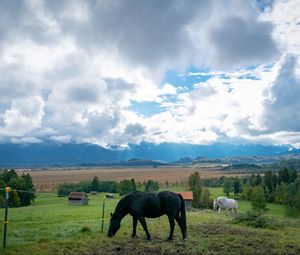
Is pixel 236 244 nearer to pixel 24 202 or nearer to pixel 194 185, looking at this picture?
pixel 24 202

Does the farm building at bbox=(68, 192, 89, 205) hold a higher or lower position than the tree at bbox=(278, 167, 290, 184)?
lower

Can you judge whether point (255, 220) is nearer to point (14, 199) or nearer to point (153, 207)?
point (153, 207)

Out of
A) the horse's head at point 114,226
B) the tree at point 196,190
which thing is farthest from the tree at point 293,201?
the horse's head at point 114,226

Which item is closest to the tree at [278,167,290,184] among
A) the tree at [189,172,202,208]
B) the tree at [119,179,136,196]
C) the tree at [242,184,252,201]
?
the tree at [242,184,252,201]

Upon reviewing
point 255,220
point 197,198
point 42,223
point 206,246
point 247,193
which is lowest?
point 247,193

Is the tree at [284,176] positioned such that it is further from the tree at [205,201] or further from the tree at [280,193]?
the tree at [205,201]

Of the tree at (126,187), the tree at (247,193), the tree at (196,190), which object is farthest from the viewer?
the tree at (126,187)

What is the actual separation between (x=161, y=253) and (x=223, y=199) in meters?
17.2

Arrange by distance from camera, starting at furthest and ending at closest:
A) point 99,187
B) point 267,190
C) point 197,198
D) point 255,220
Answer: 1. point 99,187
2. point 267,190
3. point 197,198
4. point 255,220

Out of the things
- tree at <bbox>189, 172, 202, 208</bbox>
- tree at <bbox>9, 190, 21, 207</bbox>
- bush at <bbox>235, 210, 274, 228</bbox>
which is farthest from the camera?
tree at <bbox>189, 172, 202, 208</bbox>

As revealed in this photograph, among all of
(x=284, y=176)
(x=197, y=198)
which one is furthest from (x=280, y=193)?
(x=197, y=198)

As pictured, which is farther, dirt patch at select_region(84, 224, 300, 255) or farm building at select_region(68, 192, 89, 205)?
farm building at select_region(68, 192, 89, 205)

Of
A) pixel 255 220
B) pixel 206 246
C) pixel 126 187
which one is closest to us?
pixel 206 246

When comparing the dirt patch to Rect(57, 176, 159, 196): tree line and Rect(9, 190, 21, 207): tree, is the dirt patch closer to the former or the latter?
Rect(9, 190, 21, 207): tree
